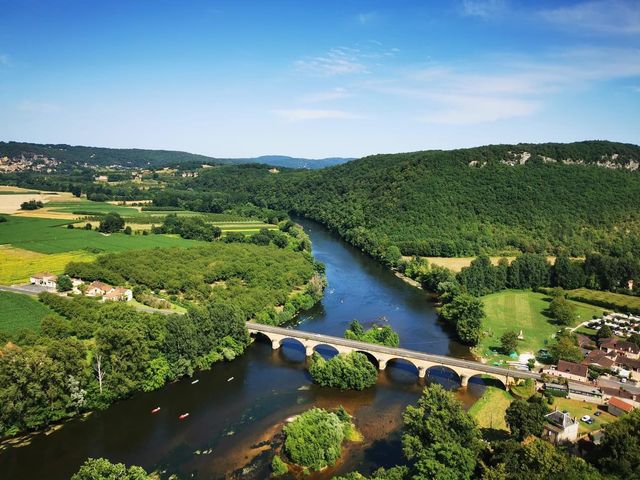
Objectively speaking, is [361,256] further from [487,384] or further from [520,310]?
[487,384]

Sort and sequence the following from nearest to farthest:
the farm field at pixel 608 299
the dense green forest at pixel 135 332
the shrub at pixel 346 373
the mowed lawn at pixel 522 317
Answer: the dense green forest at pixel 135 332 < the shrub at pixel 346 373 < the mowed lawn at pixel 522 317 < the farm field at pixel 608 299

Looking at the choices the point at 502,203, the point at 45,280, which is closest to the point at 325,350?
the point at 45,280

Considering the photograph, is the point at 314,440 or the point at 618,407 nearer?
the point at 314,440

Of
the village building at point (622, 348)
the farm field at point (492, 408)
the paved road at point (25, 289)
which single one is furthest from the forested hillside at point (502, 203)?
the paved road at point (25, 289)

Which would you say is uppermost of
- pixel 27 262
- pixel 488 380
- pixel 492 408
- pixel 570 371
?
pixel 27 262

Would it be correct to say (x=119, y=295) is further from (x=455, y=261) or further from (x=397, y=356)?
(x=455, y=261)

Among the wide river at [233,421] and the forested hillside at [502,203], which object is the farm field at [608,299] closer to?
the forested hillside at [502,203]

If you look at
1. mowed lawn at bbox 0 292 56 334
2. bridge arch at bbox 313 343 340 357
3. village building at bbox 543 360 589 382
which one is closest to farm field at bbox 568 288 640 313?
village building at bbox 543 360 589 382

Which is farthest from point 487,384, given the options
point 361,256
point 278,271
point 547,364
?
point 361,256
